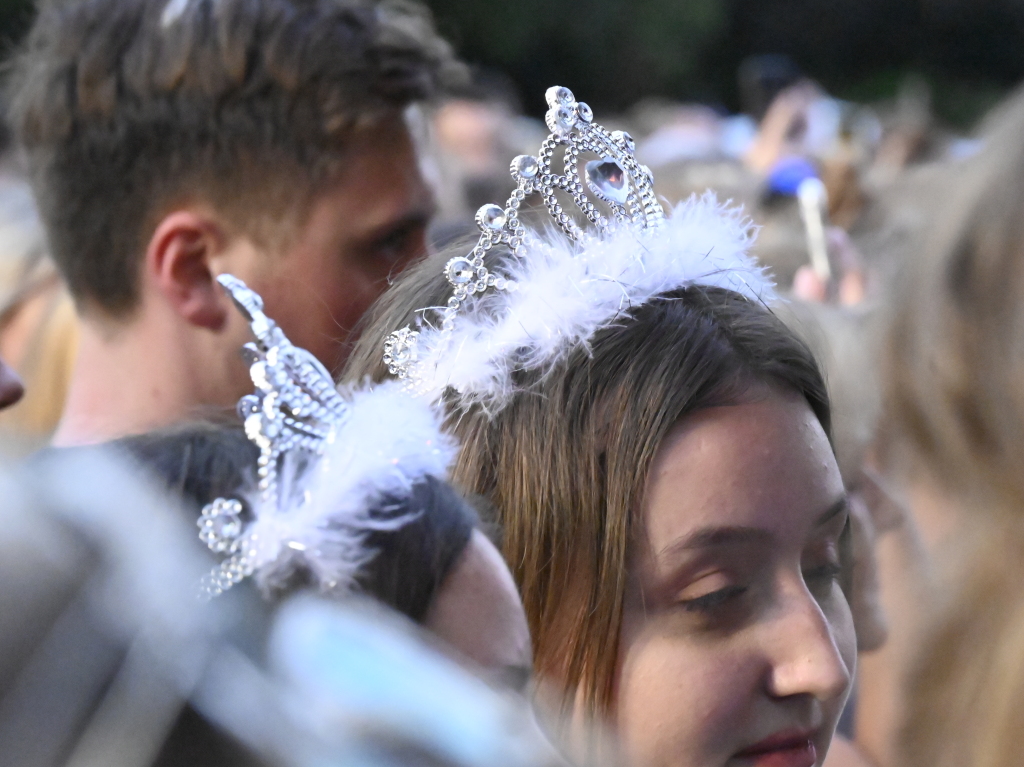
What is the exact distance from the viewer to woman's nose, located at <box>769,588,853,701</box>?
151 cm

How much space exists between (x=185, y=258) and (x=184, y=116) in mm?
274

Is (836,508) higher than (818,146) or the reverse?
higher

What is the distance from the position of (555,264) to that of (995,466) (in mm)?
1049

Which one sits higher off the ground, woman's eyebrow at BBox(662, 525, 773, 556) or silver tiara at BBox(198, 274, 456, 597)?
silver tiara at BBox(198, 274, 456, 597)

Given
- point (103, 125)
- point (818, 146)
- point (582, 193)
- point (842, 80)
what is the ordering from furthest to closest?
1. point (842, 80)
2. point (818, 146)
3. point (103, 125)
4. point (582, 193)

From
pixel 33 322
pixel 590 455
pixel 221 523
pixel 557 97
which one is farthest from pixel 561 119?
pixel 33 322

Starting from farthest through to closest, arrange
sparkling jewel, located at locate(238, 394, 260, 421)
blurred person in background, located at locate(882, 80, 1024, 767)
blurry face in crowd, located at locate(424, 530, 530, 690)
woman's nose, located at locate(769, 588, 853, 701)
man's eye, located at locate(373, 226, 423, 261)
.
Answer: man's eye, located at locate(373, 226, 423, 261), blurred person in background, located at locate(882, 80, 1024, 767), woman's nose, located at locate(769, 588, 853, 701), sparkling jewel, located at locate(238, 394, 260, 421), blurry face in crowd, located at locate(424, 530, 530, 690)

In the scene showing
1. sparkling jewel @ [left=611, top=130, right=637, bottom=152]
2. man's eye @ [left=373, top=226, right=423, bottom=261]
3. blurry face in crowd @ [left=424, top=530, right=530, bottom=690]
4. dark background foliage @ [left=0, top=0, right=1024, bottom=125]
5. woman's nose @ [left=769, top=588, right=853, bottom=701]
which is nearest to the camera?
blurry face in crowd @ [left=424, top=530, right=530, bottom=690]

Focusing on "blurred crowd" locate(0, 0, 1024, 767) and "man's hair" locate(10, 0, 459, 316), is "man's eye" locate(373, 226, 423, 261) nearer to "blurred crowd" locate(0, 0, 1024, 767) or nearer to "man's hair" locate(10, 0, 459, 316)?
"blurred crowd" locate(0, 0, 1024, 767)

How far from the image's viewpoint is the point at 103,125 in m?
2.39

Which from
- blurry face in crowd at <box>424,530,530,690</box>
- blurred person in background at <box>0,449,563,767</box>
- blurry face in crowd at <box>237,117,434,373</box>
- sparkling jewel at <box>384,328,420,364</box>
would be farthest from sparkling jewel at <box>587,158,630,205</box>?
blurred person in background at <box>0,449,563,767</box>

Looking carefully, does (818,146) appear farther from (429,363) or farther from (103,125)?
(429,363)

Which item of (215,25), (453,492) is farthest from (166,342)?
(453,492)

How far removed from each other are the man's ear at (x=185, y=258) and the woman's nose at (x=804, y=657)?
126cm
